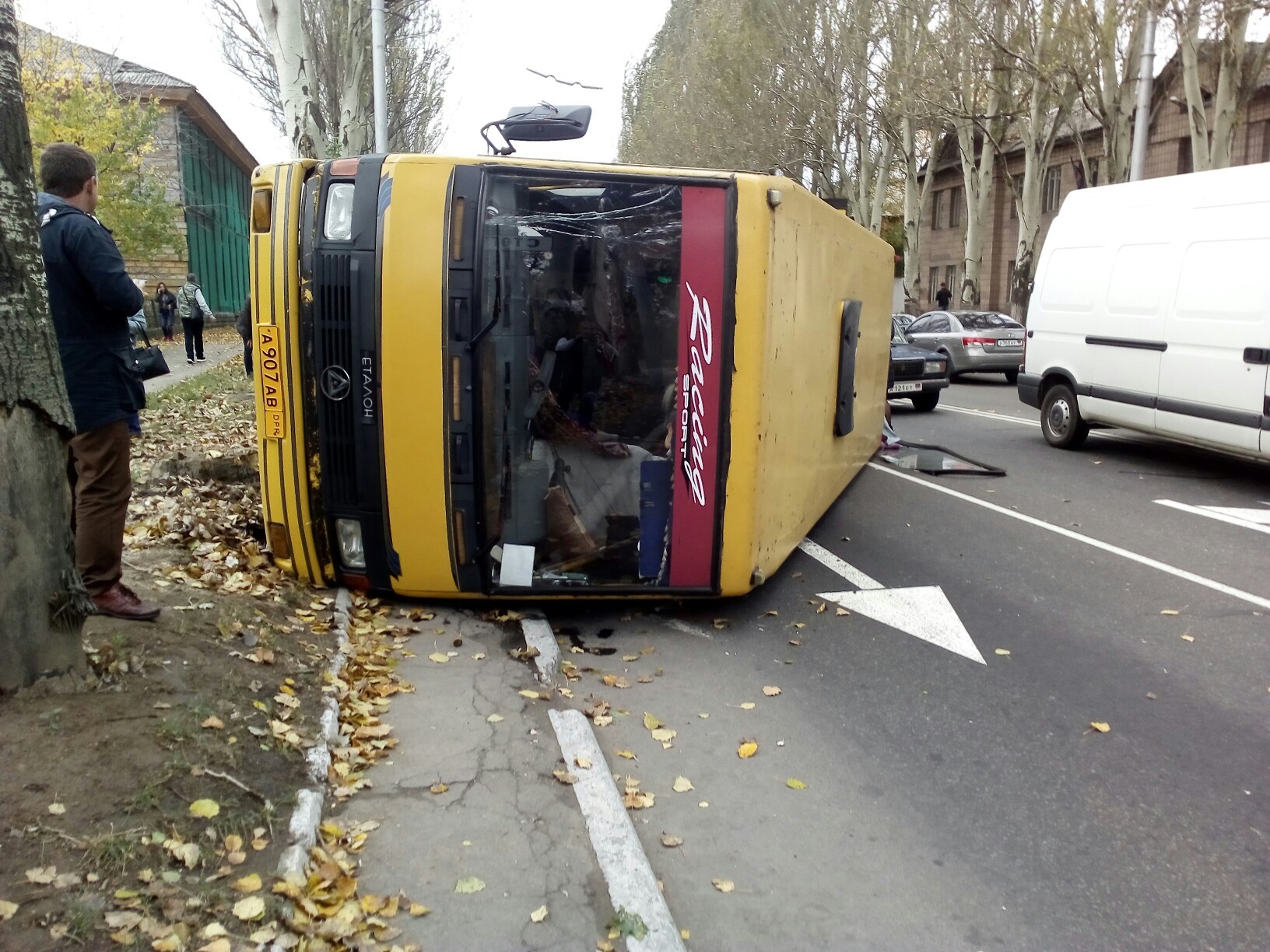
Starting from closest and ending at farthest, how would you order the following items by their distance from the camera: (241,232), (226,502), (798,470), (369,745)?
(369,745)
(798,470)
(226,502)
(241,232)

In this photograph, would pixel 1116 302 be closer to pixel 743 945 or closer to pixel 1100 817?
pixel 1100 817

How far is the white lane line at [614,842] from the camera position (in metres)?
2.93

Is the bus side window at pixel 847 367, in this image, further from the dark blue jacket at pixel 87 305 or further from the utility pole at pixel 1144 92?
the utility pole at pixel 1144 92

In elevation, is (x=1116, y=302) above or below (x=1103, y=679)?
above

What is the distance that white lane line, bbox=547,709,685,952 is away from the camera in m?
2.93

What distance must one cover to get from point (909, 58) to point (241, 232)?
32071mm

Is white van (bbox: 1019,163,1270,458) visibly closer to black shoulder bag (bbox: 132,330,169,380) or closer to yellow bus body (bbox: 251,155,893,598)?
yellow bus body (bbox: 251,155,893,598)

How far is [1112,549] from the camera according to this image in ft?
24.0

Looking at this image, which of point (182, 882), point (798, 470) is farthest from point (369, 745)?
point (798, 470)

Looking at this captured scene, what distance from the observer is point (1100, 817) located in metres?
3.63

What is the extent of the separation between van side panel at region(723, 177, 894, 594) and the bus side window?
0.10 metres

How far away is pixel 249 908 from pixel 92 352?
2448 millimetres

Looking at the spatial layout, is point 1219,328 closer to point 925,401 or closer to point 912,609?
point 912,609

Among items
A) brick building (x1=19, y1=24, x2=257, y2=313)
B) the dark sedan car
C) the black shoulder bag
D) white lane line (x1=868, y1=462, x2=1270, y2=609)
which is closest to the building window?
the dark sedan car
